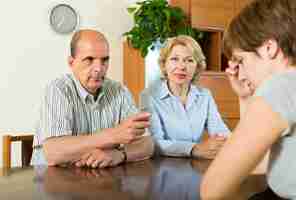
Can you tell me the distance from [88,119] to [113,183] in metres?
0.75

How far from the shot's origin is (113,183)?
1.28 m

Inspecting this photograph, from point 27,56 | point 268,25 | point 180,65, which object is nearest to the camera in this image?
point 268,25

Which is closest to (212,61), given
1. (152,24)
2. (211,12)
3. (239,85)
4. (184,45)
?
→ (211,12)

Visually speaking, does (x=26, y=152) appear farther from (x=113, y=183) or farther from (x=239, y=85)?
(x=239, y=85)

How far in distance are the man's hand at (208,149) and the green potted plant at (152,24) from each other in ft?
6.48

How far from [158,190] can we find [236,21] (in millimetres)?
490

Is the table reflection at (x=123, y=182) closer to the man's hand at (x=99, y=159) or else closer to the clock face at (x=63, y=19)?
the man's hand at (x=99, y=159)

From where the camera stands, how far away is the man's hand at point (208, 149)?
6.50 feet

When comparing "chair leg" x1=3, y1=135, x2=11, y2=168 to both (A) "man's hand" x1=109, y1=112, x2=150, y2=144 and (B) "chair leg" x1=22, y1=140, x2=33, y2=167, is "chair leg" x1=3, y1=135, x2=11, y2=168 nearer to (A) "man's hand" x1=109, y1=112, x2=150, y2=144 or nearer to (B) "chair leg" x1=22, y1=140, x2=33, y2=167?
(B) "chair leg" x1=22, y1=140, x2=33, y2=167

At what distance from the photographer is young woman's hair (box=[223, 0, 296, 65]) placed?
0.91m

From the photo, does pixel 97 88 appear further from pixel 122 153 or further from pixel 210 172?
pixel 210 172

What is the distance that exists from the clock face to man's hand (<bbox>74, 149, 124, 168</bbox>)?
7.83 feet

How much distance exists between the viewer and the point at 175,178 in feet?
4.56

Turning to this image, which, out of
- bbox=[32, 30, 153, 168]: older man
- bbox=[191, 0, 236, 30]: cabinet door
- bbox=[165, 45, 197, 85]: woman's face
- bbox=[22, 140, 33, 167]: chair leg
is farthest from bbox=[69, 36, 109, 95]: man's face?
bbox=[191, 0, 236, 30]: cabinet door
